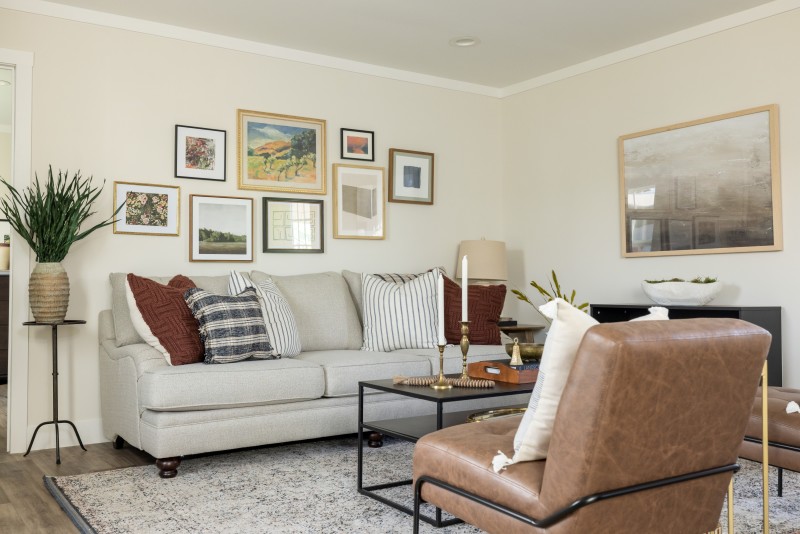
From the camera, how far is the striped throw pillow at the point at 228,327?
3553 mm

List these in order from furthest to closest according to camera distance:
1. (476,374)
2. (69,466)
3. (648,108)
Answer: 1. (648,108)
2. (69,466)
3. (476,374)

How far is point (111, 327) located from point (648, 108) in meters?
3.58

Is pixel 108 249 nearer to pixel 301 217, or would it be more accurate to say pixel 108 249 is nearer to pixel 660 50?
pixel 301 217

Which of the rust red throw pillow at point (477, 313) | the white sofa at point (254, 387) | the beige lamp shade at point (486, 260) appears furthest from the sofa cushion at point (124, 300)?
the beige lamp shade at point (486, 260)

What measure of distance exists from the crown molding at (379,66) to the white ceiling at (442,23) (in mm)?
18

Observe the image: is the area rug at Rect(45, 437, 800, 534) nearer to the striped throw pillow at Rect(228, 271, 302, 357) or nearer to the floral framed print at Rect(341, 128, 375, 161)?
the striped throw pillow at Rect(228, 271, 302, 357)

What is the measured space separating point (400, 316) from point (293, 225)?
986mm

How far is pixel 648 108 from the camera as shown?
15.6 feet

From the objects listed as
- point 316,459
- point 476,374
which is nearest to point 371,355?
point 316,459

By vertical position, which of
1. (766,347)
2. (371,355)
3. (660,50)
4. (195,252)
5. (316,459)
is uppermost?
(660,50)

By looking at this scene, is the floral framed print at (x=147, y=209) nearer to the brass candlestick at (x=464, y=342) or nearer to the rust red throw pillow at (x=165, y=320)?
the rust red throw pillow at (x=165, y=320)

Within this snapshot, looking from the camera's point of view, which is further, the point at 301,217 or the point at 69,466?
the point at 301,217

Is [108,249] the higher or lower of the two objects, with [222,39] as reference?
lower

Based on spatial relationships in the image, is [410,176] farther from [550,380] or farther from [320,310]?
[550,380]
